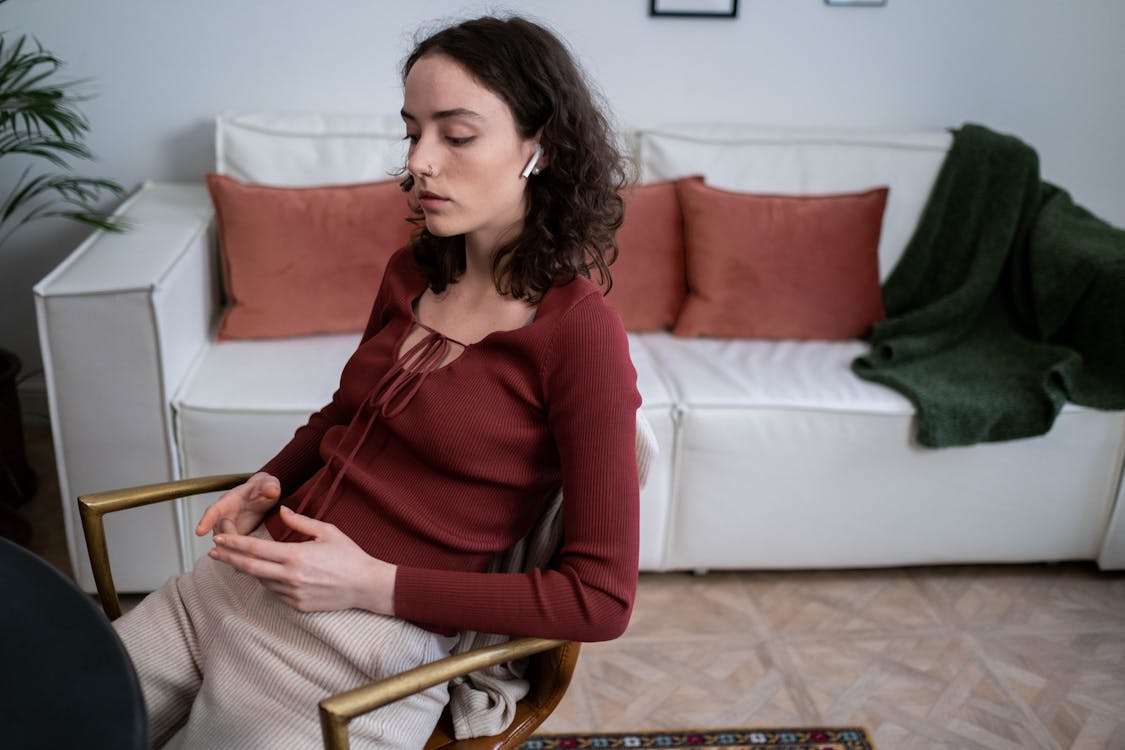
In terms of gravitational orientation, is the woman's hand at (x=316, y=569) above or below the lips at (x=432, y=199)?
below

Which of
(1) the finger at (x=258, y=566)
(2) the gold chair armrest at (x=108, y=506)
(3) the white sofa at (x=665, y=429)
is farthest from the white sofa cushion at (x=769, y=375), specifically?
(1) the finger at (x=258, y=566)

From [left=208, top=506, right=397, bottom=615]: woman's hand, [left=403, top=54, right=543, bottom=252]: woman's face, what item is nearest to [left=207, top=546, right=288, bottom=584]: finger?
[left=208, top=506, right=397, bottom=615]: woman's hand

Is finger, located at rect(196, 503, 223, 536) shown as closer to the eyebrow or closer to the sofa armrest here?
the eyebrow

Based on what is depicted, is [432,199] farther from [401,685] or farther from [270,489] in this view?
[401,685]

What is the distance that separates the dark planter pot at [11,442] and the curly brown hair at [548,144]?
1587mm

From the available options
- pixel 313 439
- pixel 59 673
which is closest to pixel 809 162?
pixel 313 439

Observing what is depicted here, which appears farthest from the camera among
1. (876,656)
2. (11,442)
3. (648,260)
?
(648,260)

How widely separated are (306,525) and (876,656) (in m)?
1.46

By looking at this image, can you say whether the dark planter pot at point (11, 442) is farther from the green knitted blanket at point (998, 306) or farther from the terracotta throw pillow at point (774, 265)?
the green knitted blanket at point (998, 306)

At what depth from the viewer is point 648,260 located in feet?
8.41

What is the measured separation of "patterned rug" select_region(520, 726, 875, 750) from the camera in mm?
1876

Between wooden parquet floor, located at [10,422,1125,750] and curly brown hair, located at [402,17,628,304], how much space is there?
1.04m

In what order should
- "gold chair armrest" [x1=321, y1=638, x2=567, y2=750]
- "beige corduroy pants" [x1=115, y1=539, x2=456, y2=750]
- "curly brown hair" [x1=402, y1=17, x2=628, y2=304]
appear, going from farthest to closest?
"curly brown hair" [x1=402, y1=17, x2=628, y2=304] < "beige corduroy pants" [x1=115, y1=539, x2=456, y2=750] < "gold chair armrest" [x1=321, y1=638, x2=567, y2=750]

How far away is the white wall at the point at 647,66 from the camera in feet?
8.72
